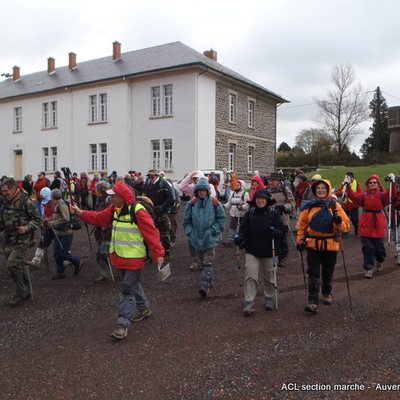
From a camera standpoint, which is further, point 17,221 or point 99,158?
point 99,158

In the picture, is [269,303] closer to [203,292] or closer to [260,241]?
[260,241]

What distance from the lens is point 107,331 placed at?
5.25 m

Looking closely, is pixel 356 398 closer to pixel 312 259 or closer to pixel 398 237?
pixel 312 259

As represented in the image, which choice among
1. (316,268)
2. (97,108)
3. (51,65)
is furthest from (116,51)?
(316,268)

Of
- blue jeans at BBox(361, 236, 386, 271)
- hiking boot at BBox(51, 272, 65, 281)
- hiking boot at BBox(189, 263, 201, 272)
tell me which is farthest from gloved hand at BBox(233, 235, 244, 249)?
hiking boot at BBox(51, 272, 65, 281)

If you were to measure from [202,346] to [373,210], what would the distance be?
4.70 metres

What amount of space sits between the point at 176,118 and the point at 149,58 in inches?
241

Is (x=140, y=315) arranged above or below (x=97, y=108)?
below

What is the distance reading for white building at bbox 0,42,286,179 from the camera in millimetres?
27219

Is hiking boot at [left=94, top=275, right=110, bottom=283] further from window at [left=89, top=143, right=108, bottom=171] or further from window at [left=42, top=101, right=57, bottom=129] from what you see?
window at [left=42, top=101, right=57, bottom=129]

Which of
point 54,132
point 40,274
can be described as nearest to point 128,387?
point 40,274

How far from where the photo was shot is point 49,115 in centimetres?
3341

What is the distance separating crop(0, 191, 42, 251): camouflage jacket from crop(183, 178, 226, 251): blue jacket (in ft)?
8.23

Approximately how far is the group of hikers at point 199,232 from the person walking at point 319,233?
1cm
